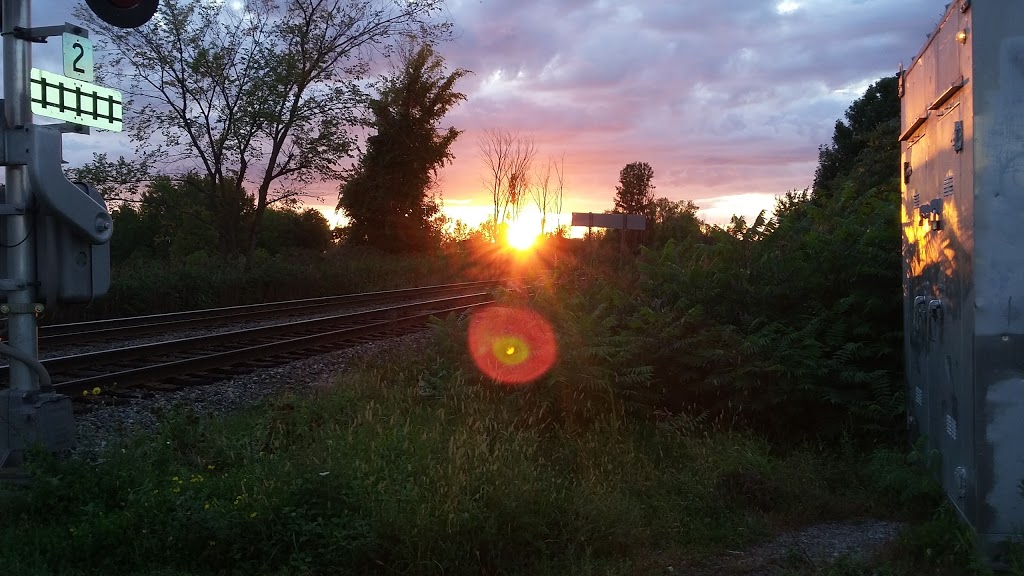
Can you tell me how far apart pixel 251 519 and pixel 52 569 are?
1011 mm

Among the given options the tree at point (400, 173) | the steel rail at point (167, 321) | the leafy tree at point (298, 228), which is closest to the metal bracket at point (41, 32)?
the steel rail at point (167, 321)

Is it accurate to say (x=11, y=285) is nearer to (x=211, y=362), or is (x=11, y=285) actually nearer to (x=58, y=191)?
(x=58, y=191)

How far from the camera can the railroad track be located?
365 inches

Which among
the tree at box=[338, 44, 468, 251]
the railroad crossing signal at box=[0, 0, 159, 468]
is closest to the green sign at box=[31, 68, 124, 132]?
the railroad crossing signal at box=[0, 0, 159, 468]

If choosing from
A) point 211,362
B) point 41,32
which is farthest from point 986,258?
point 211,362

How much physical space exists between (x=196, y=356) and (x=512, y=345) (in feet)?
18.7

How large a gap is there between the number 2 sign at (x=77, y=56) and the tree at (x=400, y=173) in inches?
1343

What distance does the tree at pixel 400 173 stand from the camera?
3975 centimetres

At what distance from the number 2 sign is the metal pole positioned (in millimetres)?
262

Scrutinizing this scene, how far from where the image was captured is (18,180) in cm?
522

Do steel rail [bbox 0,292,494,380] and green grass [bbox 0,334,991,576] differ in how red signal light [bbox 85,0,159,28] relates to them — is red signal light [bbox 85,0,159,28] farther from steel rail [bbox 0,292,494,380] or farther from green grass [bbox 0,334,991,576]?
steel rail [bbox 0,292,494,380]

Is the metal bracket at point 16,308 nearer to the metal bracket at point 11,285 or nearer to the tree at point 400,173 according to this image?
the metal bracket at point 11,285

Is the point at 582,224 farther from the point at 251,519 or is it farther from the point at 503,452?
the point at 251,519

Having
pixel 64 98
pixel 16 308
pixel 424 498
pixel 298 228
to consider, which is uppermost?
pixel 298 228
